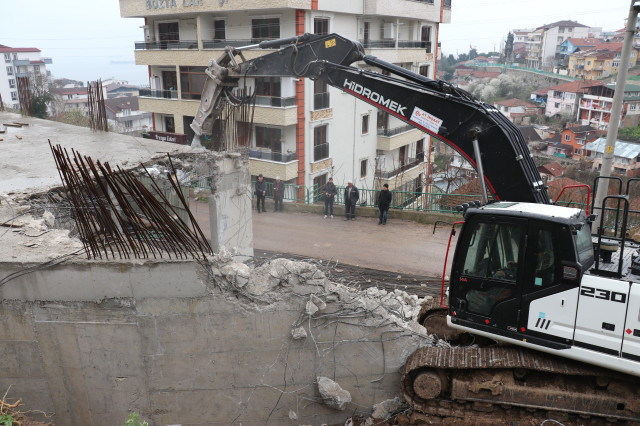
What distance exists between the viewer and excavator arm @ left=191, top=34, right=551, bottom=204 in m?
7.94

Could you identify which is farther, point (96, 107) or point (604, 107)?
point (604, 107)

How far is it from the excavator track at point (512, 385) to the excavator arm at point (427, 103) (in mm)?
2736

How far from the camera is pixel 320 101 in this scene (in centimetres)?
2555

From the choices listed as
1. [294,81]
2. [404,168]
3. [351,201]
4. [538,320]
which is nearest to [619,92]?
[538,320]

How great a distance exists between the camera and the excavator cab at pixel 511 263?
19.2 ft

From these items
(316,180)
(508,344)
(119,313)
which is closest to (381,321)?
(508,344)

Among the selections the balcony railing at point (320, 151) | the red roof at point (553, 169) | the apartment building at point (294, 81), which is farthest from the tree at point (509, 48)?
the balcony railing at point (320, 151)

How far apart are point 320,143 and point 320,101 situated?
7.42 feet

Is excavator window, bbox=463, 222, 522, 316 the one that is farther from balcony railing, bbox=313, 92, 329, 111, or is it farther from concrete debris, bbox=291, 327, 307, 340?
balcony railing, bbox=313, 92, 329, 111

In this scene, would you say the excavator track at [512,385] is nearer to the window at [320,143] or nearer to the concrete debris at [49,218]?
the concrete debris at [49,218]

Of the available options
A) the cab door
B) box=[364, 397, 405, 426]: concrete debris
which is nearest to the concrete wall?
box=[364, 397, 405, 426]: concrete debris

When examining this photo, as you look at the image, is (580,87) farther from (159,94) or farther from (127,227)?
(127,227)

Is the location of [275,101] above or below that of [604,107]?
above

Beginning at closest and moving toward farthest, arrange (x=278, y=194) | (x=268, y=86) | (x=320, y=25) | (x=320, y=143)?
(x=278, y=194), (x=320, y=25), (x=268, y=86), (x=320, y=143)
